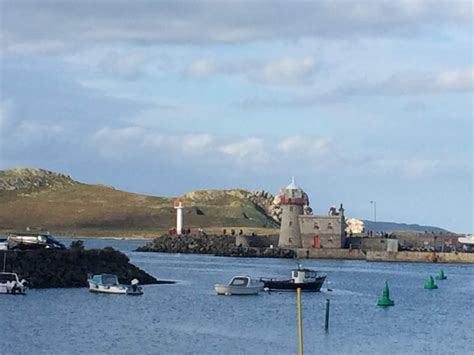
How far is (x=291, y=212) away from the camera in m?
117

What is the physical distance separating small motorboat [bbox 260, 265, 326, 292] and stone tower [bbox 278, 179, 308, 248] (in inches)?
1772

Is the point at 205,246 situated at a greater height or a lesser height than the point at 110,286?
greater

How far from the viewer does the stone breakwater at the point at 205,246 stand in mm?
128875

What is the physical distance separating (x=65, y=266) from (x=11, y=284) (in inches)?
289

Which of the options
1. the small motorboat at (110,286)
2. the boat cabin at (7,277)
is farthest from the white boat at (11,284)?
the small motorboat at (110,286)

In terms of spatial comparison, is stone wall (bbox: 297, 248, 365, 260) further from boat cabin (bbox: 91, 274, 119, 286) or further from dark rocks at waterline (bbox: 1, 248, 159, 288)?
boat cabin (bbox: 91, 274, 119, 286)

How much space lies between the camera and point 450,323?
56625 mm

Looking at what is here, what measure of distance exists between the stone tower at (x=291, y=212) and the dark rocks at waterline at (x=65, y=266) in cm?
4791

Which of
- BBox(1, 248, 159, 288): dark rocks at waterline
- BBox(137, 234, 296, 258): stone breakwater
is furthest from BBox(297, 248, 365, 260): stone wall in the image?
BBox(1, 248, 159, 288): dark rocks at waterline

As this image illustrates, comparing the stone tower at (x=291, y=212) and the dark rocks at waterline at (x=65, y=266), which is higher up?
the stone tower at (x=291, y=212)

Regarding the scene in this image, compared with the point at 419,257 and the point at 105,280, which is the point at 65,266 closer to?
the point at 105,280

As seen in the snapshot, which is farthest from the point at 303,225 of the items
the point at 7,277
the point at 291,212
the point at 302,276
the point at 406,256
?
the point at 7,277

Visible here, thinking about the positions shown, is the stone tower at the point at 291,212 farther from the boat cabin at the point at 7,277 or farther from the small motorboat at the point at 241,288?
the boat cabin at the point at 7,277

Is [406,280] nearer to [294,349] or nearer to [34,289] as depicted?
[34,289]
